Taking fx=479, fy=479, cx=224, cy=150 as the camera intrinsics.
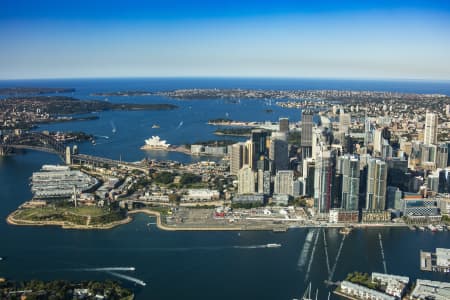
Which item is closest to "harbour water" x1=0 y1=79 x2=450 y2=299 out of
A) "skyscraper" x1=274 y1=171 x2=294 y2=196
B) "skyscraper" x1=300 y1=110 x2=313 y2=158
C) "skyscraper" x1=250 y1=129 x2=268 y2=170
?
"skyscraper" x1=274 y1=171 x2=294 y2=196

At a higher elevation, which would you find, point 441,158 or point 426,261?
point 441,158

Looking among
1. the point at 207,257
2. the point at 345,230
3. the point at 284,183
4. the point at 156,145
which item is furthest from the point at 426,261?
the point at 156,145

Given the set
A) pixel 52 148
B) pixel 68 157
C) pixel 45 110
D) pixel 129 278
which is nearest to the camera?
pixel 129 278

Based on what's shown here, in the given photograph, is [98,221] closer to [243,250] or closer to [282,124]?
[243,250]

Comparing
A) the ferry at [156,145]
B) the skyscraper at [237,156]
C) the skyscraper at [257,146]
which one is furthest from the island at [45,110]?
the skyscraper at [257,146]

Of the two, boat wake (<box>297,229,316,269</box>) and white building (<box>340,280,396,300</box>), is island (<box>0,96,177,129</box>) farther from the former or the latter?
white building (<box>340,280,396,300</box>)

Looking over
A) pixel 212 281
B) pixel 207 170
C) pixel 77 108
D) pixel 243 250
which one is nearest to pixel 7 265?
pixel 212 281

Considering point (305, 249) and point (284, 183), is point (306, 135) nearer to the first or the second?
point (284, 183)
